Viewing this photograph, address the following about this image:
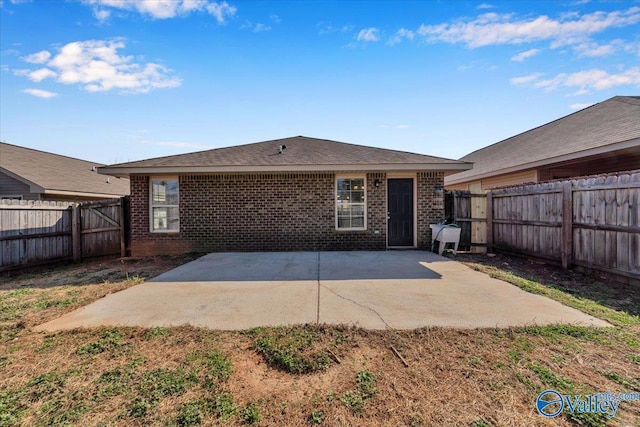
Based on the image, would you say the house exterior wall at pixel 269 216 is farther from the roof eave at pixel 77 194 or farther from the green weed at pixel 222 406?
the green weed at pixel 222 406

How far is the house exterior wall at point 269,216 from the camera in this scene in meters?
9.17

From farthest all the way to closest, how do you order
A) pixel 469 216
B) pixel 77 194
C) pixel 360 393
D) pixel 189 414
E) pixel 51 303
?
pixel 77 194 < pixel 469 216 < pixel 51 303 < pixel 360 393 < pixel 189 414

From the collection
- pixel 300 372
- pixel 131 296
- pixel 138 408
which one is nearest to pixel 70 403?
pixel 138 408

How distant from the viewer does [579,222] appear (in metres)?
6.08

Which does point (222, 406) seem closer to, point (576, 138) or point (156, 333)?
point (156, 333)

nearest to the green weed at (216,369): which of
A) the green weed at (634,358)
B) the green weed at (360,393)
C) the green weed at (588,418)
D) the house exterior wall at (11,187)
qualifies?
the green weed at (360,393)

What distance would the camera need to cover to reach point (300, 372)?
2.62m

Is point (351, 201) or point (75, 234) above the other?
point (351, 201)

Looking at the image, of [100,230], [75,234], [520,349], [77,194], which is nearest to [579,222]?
[520,349]

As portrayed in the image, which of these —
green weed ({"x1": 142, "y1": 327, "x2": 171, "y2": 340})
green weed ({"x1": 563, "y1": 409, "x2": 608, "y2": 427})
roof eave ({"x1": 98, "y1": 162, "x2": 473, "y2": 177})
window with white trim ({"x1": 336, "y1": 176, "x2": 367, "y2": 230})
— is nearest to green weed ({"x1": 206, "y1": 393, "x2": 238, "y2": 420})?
green weed ({"x1": 142, "y1": 327, "x2": 171, "y2": 340})

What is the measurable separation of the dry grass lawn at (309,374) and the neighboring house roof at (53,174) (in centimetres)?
1028

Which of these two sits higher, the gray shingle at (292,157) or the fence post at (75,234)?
the gray shingle at (292,157)

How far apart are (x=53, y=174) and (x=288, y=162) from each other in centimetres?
1117

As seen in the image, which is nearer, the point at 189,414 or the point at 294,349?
the point at 189,414
